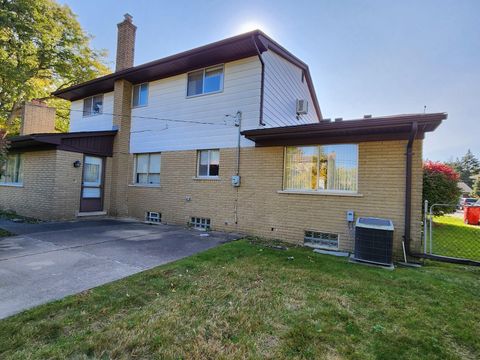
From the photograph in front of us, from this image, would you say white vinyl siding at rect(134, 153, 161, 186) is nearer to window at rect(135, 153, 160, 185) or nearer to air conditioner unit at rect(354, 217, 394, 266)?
window at rect(135, 153, 160, 185)

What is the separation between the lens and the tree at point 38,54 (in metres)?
15.4

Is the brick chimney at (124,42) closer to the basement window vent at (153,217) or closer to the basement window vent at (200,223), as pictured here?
the basement window vent at (153,217)

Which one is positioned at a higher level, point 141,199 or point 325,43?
point 325,43

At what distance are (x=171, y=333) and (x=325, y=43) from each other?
497 inches

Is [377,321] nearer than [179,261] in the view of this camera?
Yes

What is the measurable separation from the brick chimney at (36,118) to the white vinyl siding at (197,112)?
5923 mm

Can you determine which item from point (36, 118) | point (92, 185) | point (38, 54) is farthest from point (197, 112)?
point (38, 54)

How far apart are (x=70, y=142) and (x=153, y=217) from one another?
452cm

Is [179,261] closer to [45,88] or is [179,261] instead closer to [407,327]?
[407,327]

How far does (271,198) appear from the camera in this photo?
26.7ft

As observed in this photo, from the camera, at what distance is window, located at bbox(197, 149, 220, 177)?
31.1 feet

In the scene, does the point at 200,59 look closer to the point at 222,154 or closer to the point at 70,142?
the point at 222,154

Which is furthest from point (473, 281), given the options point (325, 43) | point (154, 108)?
point (154, 108)

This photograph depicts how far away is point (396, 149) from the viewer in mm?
6395
